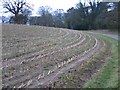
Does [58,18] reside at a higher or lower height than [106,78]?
higher

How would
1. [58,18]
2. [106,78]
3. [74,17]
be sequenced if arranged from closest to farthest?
[106,78]
[74,17]
[58,18]

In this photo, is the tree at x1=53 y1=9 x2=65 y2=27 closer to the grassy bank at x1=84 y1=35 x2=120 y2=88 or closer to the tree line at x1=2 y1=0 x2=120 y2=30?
the tree line at x1=2 y1=0 x2=120 y2=30

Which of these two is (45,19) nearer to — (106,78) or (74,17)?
→ (74,17)

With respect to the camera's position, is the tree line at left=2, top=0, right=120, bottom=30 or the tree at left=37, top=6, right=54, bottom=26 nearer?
the tree line at left=2, top=0, right=120, bottom=30

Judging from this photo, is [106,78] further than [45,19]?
No

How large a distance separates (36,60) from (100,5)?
47069 mm

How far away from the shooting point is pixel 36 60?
1307 centimetres

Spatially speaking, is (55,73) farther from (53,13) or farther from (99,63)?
(53,13)

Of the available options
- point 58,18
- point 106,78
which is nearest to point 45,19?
point 58,18

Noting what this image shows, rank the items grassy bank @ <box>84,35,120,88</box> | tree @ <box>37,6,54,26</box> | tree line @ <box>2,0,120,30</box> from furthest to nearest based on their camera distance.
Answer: tree @ <box>37,6,54,26</box> → tree line @ <box>2,0,120,30</box> → grassy bank @ <box>84,35,120,88</box>

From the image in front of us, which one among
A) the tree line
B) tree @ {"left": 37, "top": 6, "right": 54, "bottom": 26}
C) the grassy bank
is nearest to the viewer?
the grassy bank

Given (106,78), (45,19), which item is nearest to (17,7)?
(45,19)

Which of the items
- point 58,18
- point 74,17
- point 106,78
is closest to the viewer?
point 106,78

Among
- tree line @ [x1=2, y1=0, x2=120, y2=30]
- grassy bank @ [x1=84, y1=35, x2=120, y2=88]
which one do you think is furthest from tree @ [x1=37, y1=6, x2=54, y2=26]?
grassy bank @ [x1=84, y1=35, x2=120, y2=88]
